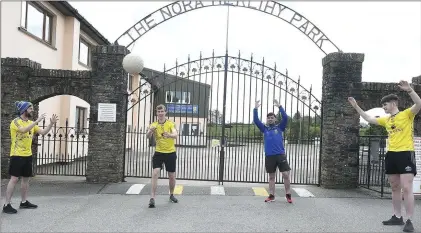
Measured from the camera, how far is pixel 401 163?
235 inches

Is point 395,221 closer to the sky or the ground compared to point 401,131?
closer to the ground

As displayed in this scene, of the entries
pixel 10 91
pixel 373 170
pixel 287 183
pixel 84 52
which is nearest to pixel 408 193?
pixel 287 183

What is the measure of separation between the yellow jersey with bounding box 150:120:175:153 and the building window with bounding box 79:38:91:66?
11.3 meters

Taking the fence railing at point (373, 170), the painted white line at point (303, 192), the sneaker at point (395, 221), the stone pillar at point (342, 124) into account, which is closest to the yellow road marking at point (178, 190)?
the painted white line at point (303, 192)

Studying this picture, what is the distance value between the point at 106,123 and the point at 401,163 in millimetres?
6524

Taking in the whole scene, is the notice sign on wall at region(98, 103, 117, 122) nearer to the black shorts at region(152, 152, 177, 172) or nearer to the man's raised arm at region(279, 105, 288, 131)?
the black shorts at region(152, 152, 177, 172)

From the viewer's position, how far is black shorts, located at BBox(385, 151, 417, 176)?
5.93 metres

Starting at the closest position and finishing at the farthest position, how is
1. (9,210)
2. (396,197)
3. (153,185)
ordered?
(396,197) → (9,210) → (153,185)

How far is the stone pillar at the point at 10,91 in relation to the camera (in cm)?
Result: 1019

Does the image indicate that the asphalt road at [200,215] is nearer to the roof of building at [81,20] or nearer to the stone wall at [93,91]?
the stone wall at [93,91]

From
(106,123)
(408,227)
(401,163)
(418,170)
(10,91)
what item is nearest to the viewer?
(408,227)

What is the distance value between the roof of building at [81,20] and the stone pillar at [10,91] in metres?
4.60

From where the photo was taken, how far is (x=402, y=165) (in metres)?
5.95

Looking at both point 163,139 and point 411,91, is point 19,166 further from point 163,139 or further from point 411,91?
point 411,91
